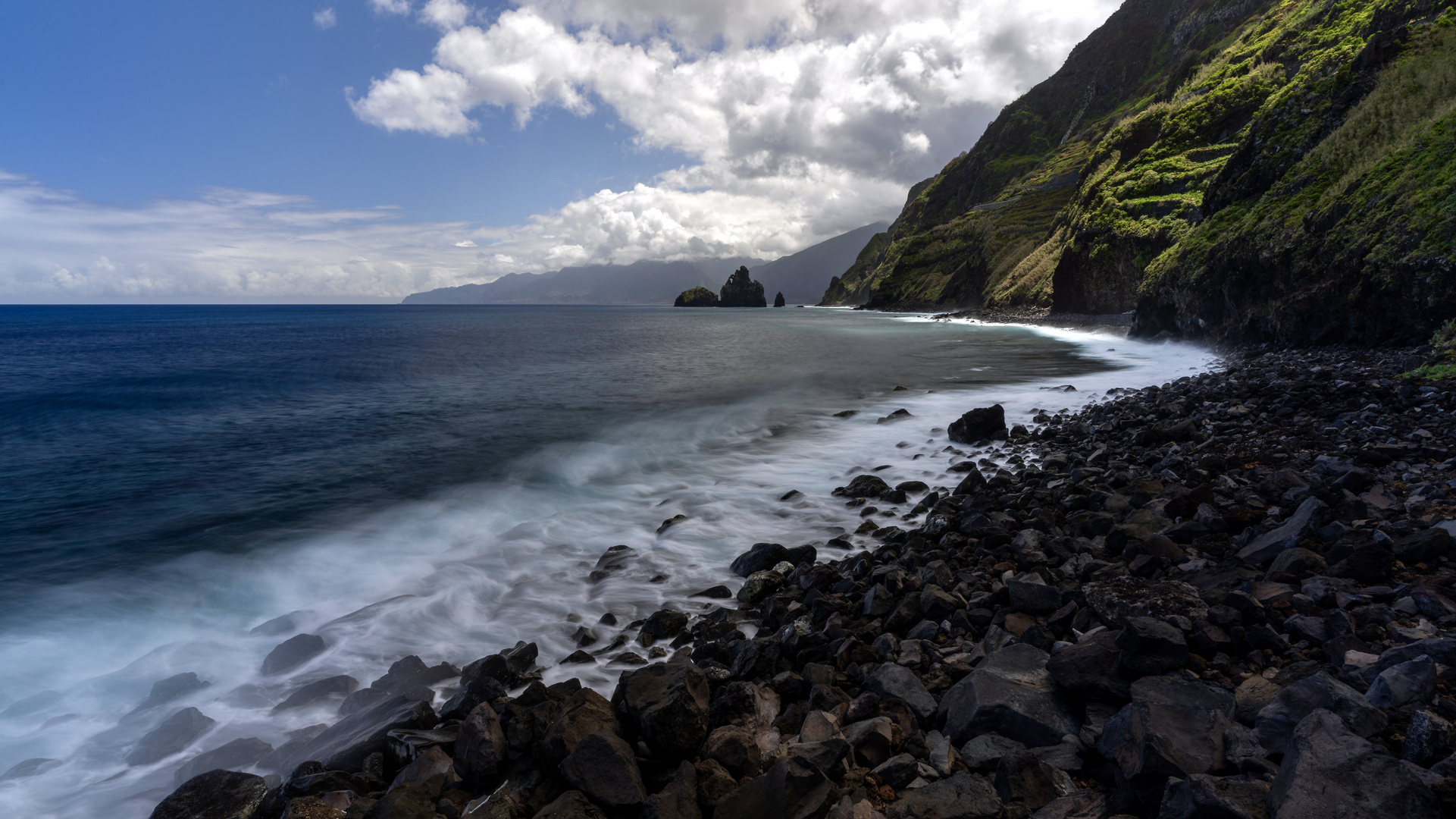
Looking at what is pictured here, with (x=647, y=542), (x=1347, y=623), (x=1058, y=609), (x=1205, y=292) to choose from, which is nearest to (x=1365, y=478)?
(x=1347, y=623)

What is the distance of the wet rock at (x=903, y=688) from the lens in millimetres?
4375

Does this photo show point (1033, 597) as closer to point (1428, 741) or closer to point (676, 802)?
point (1428, 741)

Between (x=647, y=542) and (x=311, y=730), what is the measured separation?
212 inches

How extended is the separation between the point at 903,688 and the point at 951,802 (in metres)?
1.18

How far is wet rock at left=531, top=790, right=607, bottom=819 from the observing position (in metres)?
3.59

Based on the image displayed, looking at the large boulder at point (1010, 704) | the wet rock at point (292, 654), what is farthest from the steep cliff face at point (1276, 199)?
the wet rock at point (292, 654)

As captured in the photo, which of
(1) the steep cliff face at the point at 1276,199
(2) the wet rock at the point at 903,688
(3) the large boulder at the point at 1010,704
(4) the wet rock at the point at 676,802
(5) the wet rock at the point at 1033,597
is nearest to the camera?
(4) the wet rock at the point at 676,802

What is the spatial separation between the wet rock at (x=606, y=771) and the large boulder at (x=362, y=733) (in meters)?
2.00

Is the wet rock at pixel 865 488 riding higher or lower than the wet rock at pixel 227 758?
higher

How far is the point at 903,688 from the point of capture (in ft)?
15.0

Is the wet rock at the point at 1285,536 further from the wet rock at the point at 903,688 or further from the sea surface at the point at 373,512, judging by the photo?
the sea surface at the point at 373,512

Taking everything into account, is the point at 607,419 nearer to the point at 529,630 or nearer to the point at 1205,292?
the point at 529,630

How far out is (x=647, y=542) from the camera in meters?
10.4

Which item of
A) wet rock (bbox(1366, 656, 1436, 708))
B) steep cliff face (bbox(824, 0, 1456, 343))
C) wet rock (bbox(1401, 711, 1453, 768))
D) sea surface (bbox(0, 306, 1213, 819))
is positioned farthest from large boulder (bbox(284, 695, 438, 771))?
steep cliff face (bbox(824, 0, 1456, 343))
